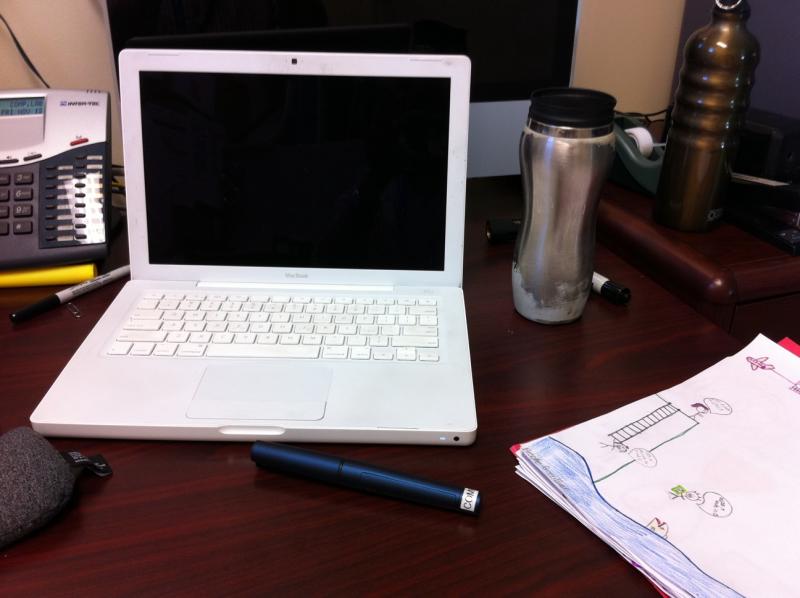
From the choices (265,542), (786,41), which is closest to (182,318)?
(265,542)

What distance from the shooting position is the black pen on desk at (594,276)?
769mm

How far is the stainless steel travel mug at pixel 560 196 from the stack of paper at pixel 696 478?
16 cm

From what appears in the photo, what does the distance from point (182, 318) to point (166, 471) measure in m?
0.20

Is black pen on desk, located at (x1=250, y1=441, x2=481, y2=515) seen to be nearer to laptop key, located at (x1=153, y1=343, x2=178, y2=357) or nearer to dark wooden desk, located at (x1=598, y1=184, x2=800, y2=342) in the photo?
laptop key, located at (x1=153, y1=343, x2=178, y2=357)

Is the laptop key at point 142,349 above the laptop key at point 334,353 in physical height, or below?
above

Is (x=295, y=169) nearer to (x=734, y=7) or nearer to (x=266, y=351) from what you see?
(x=266, y=351)

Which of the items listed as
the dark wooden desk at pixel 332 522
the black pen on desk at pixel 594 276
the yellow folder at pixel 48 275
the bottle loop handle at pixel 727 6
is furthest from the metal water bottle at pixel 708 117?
the yellow folder at pixel 48 275

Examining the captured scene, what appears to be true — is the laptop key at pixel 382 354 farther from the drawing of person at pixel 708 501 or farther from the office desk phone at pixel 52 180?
the office desk phone at pixel 52 180

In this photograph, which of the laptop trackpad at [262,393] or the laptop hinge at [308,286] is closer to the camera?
the laptop trackpad at [262,393]

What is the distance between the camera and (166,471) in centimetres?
53

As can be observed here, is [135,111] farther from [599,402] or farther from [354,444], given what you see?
[599,402]

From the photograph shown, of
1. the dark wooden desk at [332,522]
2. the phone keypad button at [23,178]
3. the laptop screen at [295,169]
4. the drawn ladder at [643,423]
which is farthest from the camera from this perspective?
the phone keypad button at [23,178]

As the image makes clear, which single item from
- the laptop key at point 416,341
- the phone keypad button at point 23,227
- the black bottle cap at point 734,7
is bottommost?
the laptop key at point 416,341

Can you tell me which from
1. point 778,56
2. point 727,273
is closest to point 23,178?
point 727,273
